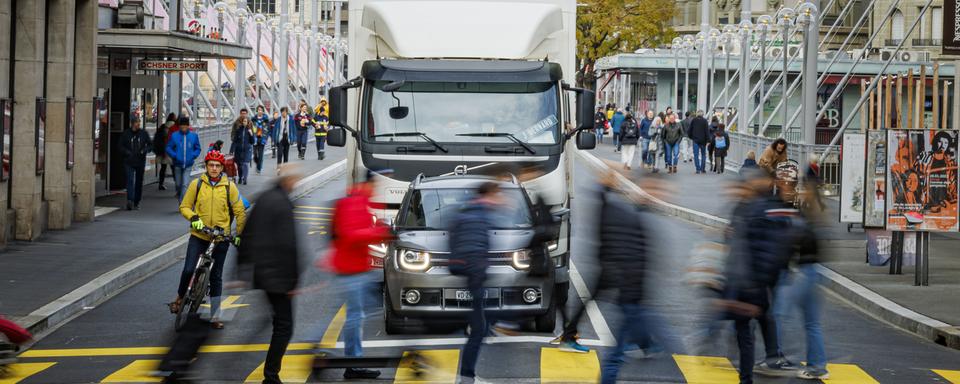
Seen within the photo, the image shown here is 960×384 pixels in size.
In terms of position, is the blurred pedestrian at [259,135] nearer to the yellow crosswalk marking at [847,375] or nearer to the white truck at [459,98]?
the white truck at [459,98]

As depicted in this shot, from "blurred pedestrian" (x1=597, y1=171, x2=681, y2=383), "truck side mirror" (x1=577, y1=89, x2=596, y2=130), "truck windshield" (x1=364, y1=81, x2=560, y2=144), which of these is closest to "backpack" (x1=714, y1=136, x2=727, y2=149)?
"truck side mirror" (x1=577, y1=89, x2=596, y2=130)

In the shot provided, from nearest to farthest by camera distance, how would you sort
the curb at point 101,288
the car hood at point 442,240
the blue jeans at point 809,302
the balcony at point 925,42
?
the blue jeans at point 809,302 < the car hood at point 442,240 < the curb at point 101,288 < the balcony at point 925,42

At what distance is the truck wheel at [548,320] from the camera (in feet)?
44.8

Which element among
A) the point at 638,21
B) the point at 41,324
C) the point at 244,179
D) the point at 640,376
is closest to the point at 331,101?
the point at 41,324

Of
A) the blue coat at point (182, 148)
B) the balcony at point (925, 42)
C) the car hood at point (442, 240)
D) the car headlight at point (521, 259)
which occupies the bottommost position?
the car headlight at point (521, 259)

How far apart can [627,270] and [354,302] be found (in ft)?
7.41

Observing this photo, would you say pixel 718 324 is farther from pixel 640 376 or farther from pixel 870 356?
pixel 870 356

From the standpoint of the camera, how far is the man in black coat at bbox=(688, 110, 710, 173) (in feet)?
136

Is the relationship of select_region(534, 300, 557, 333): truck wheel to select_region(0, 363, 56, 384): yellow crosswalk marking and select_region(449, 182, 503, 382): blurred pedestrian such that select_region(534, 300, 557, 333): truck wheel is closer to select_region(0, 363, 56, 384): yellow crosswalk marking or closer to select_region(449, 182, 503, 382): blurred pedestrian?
select_region(449, 182, 503, 382): blurred pedestrian

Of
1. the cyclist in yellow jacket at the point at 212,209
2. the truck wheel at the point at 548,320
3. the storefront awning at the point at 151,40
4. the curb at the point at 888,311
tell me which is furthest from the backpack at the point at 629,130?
the cyclist in yellow jacket at the point at 212,209

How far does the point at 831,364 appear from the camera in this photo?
12.8 m

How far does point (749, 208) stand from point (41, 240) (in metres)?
14.0

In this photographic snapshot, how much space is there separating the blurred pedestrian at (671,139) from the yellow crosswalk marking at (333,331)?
26.3 metres

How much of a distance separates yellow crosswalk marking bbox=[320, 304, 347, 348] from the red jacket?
1.43m
